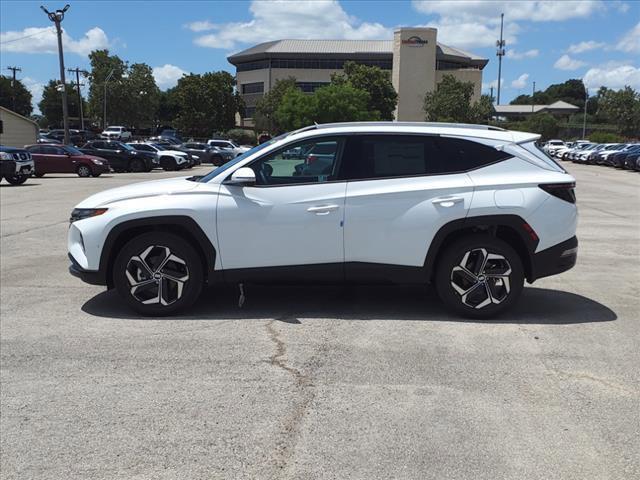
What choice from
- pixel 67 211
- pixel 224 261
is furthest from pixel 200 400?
pixel 67 211

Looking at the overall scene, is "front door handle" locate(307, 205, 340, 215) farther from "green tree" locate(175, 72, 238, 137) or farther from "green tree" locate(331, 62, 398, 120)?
"green tree" locate(175, 72, 238, 137)

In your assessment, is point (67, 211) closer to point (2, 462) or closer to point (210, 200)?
point (210, 200)

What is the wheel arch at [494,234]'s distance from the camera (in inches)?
217

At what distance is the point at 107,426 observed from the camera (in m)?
3.62

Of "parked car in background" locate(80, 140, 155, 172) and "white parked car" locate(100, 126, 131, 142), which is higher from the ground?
"white parked car" locate(100, 126, 131, 142)

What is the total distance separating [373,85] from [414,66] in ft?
75.3

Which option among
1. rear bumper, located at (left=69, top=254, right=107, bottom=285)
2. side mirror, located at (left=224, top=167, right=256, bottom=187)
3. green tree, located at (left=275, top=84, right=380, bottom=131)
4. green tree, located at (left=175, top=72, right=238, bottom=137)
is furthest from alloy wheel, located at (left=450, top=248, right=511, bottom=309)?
green tree, located at (left=175, top=72, right=238, bottom=137)

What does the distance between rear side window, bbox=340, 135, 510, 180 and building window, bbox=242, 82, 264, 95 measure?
112 m

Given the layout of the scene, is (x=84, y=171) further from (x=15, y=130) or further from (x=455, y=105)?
(x=455, y=105)

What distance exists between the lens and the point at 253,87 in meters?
116

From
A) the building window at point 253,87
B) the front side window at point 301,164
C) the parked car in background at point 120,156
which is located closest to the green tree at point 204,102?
the building window at point 253,87

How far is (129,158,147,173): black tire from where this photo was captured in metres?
33.7

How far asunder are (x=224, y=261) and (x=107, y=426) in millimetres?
2237

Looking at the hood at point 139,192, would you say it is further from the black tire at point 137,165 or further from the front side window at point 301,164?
the black tire at point 137,165
